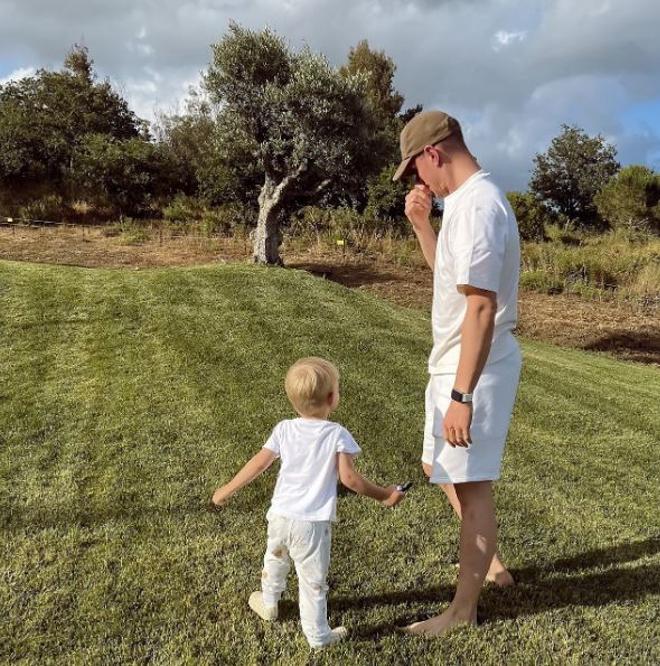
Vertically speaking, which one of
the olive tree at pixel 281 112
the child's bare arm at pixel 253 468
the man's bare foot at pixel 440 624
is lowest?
the man's bare foot at pixel 440 624

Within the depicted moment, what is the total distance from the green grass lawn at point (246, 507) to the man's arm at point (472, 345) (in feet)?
3.28

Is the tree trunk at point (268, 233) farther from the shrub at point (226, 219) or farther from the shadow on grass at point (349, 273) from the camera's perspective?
the shrub at point (226, 219)

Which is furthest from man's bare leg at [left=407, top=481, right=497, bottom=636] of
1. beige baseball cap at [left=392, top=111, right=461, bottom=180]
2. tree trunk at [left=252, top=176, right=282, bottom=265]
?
tree trunk at [left=252, top=176, right=282, bottom=265]

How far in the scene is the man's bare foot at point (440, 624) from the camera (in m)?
2.62

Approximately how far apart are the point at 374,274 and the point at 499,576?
36.6 feet

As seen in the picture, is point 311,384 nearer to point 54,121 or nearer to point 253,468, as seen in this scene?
point 253,468

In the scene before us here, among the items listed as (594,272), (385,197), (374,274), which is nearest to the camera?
(374,274)

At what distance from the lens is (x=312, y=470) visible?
2.44 meters

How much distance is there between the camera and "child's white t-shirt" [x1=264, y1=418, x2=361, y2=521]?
242 centimetres

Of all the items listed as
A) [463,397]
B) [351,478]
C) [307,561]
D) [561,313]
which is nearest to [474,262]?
[463,397]

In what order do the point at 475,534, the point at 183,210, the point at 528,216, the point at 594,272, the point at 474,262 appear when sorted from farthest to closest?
the point at 528,216 → the point at 183,210 → the point at 594,272 → the point at 475,534 → the point at 474,262

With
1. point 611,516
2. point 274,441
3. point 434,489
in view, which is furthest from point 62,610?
point 611,516

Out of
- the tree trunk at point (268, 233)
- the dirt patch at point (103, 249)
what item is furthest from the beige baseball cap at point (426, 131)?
the dirt patch at point (103, 249)

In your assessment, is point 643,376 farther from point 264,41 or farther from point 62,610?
point 264,41
